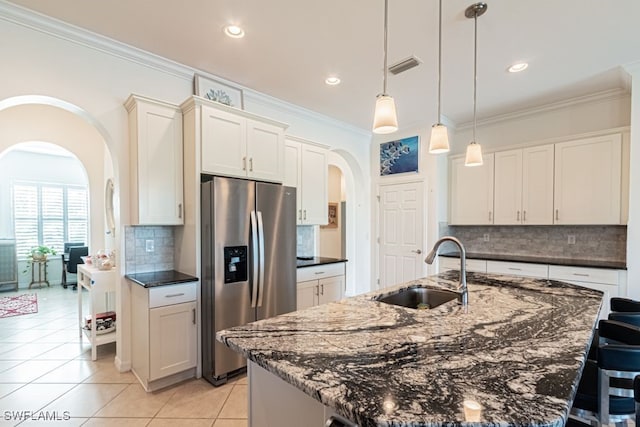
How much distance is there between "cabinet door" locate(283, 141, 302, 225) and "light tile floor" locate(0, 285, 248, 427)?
205 centimetres

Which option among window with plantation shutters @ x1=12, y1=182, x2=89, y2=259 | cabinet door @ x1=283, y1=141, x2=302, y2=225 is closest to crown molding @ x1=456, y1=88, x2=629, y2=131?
cabinet door @ x1=283, y1=141, x2=302, y2=225

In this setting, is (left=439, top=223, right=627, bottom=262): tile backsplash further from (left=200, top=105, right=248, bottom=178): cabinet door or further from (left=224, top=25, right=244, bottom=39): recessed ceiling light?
(left=224, top=25, right=244, bottom=39): recessed ceiling light

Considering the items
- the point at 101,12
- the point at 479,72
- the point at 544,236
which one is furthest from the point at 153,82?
the point at 544,236

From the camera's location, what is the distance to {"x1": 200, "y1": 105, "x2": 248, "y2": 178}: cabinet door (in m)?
2.66

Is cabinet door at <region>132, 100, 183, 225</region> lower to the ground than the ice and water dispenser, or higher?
higher

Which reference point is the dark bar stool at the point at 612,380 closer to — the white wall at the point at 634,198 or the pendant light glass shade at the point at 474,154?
the pendant light glass shade at the point at 474,154

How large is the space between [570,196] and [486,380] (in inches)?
146

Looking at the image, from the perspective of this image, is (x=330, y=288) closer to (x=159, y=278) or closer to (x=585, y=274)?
(x=159, y=278)

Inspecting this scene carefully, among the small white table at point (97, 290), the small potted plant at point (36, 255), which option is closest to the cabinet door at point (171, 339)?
the small white table at point (97, 290)

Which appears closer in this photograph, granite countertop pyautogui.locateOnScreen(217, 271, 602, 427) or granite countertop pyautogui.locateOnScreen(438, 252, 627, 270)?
granite countertop pyautogui.locateOnScreen(217, 271, 602, 427)

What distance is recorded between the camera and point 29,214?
6.11 metres

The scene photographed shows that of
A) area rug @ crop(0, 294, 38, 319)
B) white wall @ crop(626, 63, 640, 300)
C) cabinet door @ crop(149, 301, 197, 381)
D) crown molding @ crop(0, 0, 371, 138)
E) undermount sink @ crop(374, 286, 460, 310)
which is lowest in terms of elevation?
area rug @ crop(0, 294, 38, 319)

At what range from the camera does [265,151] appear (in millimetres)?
3115

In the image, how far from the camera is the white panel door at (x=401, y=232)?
4523 millimetres
